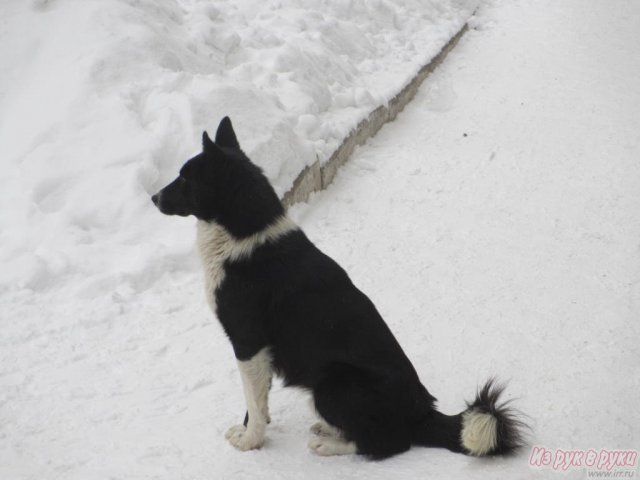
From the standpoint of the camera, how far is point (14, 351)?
403cm

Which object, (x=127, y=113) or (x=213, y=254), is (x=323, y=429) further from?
(x=127, y=113)

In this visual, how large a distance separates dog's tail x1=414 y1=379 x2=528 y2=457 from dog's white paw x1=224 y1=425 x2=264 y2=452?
812 millimetres

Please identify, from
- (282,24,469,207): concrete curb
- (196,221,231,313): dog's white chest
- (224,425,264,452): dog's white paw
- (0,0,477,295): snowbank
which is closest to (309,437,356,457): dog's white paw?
(224,425,264,452): dog's white paw

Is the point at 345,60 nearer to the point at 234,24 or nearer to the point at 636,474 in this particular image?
the point at 234,24

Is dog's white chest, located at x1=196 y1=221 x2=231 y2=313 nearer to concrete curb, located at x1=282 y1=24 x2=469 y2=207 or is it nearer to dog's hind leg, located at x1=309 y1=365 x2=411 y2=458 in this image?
dog's hind leg, located at x1=309 y1=365 x2=411 y2=458

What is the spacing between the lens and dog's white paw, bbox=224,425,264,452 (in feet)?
10.8

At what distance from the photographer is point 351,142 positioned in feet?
23.2

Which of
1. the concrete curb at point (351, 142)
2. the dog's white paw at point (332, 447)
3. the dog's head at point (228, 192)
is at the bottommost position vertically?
the concrete curb at point (351, 142)

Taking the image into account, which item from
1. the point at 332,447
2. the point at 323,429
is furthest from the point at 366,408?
the point at 323,429

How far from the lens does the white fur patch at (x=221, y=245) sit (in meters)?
3.16

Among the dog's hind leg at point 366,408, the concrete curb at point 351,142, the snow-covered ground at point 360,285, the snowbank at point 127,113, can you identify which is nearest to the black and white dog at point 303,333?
the dog's hind leg at point 366,408

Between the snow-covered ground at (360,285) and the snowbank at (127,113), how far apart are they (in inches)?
1.0

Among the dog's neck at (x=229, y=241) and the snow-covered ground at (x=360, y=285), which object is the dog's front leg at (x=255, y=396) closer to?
the snow-covered ground at (x=360, y=285)

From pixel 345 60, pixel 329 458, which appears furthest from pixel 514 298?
pixel 345 60
